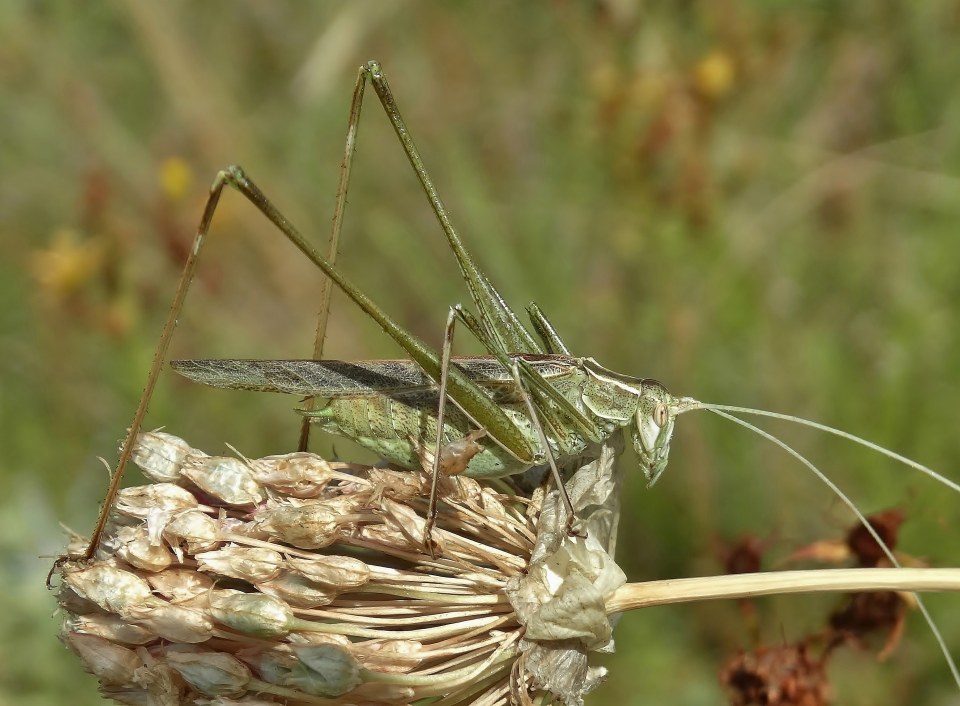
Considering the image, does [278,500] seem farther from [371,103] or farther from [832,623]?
[371,103]

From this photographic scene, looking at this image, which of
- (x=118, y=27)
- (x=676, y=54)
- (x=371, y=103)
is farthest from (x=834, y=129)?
(x=118, y=27)

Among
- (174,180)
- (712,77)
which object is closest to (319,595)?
(174,180)

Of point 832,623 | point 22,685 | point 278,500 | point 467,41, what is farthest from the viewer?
point 467,41

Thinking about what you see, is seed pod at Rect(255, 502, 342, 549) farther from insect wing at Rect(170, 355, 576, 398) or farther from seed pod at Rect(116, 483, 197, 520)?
insect wing at Rect(170, 355, 576, 398)

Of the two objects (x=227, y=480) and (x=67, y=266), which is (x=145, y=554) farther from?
(x=67, y=266)

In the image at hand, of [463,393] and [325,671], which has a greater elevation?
[463,393]

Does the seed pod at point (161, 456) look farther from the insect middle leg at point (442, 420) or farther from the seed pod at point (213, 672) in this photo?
the insect middle leg at point (442, 420)
